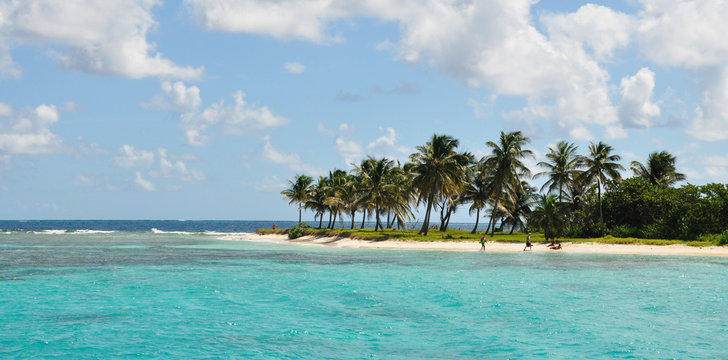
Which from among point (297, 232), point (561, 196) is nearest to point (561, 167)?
point (561, 196)

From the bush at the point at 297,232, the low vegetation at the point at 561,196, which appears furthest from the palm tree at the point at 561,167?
the bush at the point at 297,232

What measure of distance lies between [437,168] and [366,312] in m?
43.7

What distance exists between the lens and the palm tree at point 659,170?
224 ft

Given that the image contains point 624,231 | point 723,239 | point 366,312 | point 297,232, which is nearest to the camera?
point 366,312

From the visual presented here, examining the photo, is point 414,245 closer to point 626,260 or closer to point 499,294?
point 626,260

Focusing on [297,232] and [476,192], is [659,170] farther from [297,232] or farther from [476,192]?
[297,232]

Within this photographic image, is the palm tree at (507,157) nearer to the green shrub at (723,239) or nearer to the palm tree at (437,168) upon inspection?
the palm tree at (437,168)

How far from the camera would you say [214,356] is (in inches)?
555

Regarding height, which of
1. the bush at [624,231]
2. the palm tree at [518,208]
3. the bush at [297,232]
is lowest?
the bush at [297,232]

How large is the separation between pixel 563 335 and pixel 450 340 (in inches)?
141

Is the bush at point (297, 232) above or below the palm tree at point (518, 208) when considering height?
below

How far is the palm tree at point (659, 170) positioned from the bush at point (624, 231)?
1128cm

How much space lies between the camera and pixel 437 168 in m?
62.6

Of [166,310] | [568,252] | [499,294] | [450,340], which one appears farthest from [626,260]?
[166,310]
